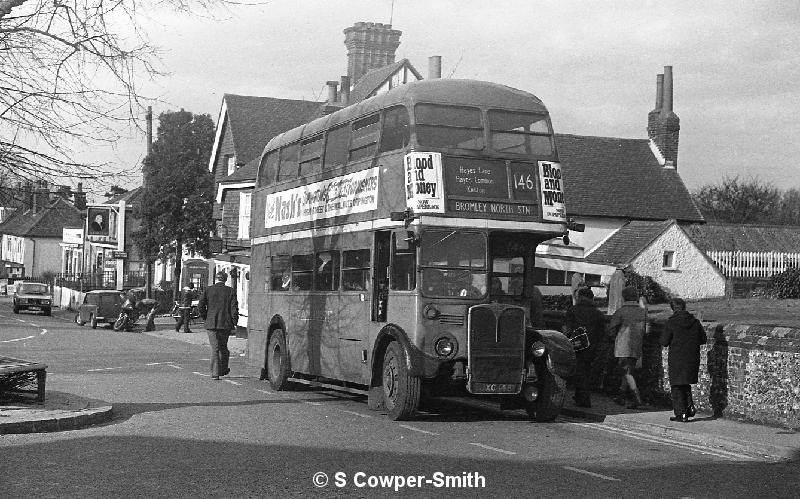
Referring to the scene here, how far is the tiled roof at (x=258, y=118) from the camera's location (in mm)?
52938

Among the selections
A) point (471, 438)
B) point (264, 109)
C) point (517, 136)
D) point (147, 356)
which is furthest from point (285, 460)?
point (264, 109)

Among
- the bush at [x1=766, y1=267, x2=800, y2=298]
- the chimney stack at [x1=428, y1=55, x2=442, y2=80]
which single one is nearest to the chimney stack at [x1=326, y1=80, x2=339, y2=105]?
the chimney stack at [x1=428, y1=55, x2=442, y2=80]

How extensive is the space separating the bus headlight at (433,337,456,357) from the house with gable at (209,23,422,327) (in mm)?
31374

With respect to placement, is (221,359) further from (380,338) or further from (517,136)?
(517,136)

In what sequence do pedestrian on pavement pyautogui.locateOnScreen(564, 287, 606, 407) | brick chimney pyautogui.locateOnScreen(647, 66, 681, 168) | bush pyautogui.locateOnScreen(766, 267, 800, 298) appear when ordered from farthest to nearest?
brick chimney pyautogui.locateOnScreen(647, 66, 681, 168)
bush pyautogui.locateOnScreen(766, 267, 800, 298)
pedestrian on pavement pyautogui.locateOnScreen(564, 287, 606, 407)

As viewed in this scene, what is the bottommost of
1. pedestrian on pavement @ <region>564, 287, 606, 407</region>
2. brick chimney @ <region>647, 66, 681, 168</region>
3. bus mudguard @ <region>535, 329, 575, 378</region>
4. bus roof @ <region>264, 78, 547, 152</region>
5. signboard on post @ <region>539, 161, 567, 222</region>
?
bus mudguard @ <region>535, 329, 575, 378</region>

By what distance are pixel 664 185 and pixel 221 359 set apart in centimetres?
3341

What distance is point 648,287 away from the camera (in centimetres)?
3875

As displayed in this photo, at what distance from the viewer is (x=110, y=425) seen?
13531 millimetres

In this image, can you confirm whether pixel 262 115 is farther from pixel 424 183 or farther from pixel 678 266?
pixel 424 183

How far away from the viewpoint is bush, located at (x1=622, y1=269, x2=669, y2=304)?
37.6m

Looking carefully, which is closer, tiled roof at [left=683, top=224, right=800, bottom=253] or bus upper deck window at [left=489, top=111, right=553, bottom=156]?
bus upper deck window at [left=489, top=111, right=553, bottom=156]

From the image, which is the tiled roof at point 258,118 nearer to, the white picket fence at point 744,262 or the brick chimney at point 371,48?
the brick chimney at point 371,48

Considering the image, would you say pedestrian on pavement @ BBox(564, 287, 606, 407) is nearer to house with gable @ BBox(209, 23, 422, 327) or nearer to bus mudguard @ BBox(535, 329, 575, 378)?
bus mudguard @ BBox(535, 329, 575, 378)
